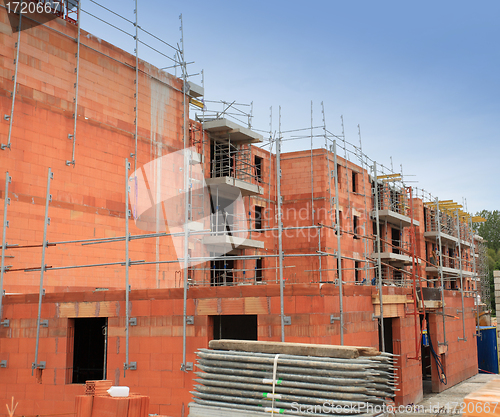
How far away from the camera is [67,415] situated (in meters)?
12.9

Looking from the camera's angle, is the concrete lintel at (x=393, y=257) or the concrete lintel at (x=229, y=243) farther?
the concrete lintel at (x=393, y=257)

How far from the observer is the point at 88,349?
15.5 m

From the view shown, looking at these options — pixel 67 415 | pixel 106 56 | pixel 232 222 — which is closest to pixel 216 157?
pixel 232 222

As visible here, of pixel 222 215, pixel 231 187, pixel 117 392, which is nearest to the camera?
pixel 117 392

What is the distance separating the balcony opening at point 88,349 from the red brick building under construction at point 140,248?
→ 0.14ft

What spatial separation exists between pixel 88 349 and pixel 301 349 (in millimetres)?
9158

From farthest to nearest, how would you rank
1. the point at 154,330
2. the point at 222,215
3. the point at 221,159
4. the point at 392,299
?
the point at 222,215, the point at 221,159, the point at 392,299, the point at 154,330

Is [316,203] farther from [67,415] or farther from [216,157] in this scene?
[67,415]

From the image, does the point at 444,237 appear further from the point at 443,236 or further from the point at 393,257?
the point at 393,257

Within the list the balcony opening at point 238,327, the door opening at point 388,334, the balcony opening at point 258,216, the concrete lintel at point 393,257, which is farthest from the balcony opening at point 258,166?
the balcony opening at point 238,327

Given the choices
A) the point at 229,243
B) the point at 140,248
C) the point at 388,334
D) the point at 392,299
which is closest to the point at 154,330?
the point at 140,248

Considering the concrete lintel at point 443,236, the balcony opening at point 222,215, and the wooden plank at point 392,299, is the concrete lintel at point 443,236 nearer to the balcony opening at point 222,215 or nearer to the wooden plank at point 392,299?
the balcony opening at point 222,215

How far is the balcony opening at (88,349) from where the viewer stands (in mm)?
14656

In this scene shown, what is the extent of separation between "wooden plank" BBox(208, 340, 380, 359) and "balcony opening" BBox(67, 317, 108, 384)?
6471 millimetres
